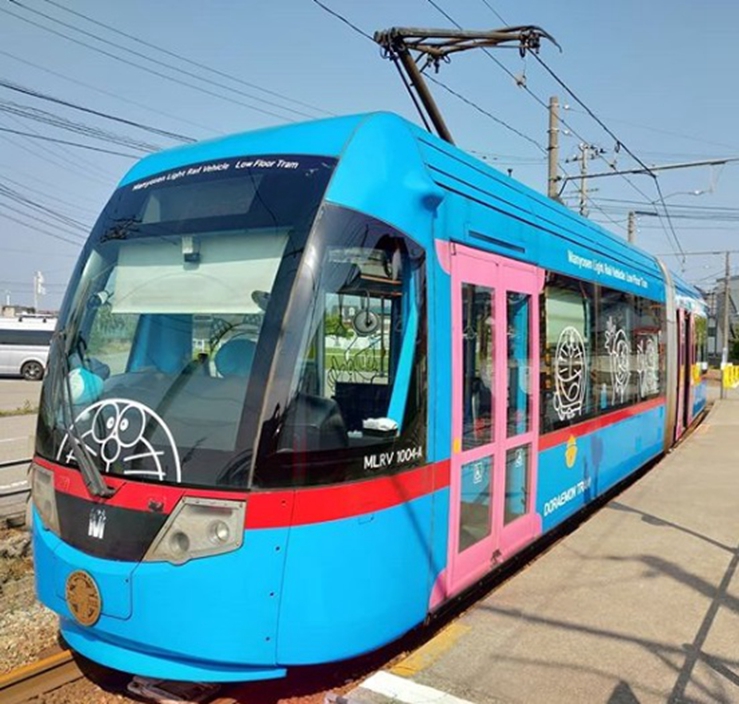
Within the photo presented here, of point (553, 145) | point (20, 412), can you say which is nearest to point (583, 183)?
point (553, 145)

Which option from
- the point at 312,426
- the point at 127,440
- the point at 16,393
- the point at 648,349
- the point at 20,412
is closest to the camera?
the point at 312,426

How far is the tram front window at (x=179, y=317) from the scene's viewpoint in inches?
123

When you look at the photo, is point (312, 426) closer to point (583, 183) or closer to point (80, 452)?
point (80, 452)

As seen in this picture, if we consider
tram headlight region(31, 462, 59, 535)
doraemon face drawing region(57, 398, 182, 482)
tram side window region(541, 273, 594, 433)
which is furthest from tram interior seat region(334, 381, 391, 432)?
tram side window region(541, 273, 594, 433)

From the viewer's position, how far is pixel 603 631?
395cm

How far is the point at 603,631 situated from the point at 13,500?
6939mm

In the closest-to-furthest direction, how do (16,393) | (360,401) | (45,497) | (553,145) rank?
(360,401)
(45,497)
(553,145)
(16,393)

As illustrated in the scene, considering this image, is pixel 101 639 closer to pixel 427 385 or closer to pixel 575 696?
pixel 427 385

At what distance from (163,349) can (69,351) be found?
534 mm

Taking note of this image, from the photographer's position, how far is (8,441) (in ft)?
42.9

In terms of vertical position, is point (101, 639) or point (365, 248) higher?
point (365, 248)

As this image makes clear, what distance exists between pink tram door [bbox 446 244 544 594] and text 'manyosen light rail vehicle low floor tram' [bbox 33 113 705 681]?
0.02 meters

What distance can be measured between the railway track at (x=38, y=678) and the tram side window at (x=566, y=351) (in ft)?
11.8

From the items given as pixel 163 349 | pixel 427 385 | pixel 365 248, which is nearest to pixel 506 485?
pixel 427 385
